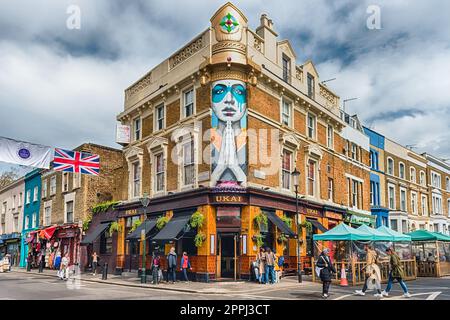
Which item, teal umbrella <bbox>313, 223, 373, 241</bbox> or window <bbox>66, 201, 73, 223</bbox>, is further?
window <bbox>66, 201, 73, 223</bbox>

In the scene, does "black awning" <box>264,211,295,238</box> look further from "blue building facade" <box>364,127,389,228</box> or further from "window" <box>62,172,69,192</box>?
"window" <box>62,172,69,192</box>

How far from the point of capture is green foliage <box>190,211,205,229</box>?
21.2 meters

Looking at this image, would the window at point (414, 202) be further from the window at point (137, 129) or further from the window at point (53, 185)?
the window at point (53, 185)

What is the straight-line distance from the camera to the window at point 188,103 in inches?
959

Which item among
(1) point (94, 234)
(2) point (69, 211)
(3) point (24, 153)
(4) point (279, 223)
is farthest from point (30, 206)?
(4) point (279, 223)

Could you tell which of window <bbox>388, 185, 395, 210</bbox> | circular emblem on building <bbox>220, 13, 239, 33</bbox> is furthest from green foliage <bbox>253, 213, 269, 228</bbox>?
window <bbox>388, 185, 395, 210</bbox>

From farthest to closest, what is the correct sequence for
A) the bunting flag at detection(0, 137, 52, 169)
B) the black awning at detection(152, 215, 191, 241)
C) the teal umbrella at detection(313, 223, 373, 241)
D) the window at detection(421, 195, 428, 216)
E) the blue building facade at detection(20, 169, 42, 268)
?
the window at detection(421, 195, 428, 216), the blue building facade at detection(20, 169, 42, 268), the bunting flag at detection(0, 137, 52, 169), the black awning at detection(152, 215, 191, 241), the teal umbrella at detection(313, 223, 373, 241)

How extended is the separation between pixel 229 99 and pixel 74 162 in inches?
422

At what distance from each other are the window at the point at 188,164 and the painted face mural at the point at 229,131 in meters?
1.89

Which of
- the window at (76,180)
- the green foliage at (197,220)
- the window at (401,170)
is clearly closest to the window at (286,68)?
the green foliage at (197,220)

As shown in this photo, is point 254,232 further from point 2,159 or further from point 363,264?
point 2,159

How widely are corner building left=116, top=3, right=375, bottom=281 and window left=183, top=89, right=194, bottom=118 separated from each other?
0.11m

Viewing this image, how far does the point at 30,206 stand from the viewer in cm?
4425
